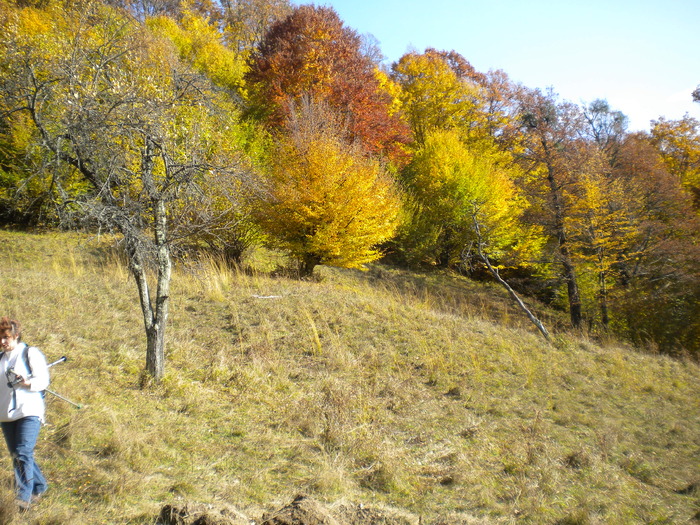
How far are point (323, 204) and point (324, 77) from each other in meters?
12.4

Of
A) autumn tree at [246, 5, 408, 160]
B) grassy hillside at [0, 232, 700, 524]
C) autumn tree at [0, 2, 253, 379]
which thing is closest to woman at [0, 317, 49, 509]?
grassy hillside at [0, 232, 700, 524]

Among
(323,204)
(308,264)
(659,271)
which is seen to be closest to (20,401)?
(323,204)

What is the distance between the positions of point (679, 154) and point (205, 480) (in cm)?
3524

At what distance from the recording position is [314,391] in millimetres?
6570

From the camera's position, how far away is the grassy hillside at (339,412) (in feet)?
13.1

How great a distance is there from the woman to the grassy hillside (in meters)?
0.19

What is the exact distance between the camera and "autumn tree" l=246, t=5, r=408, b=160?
2130 cm

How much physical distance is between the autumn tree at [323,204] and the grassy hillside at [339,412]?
219 cm

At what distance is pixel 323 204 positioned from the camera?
40.1 ft

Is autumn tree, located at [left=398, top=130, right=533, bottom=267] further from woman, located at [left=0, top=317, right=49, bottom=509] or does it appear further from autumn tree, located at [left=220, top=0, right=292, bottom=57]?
autumn tree, located at [left=220, top=0, right=292, bottom=57]

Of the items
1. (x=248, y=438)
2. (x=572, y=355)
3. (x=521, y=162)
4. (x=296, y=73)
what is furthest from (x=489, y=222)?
(x=248, y=438)

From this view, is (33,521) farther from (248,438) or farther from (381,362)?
(381,362)

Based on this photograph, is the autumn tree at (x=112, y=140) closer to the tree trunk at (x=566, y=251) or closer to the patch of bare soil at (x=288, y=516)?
the patch of bare soil at (x=288, y=516)

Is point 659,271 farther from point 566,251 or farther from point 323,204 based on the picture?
point 323,204
